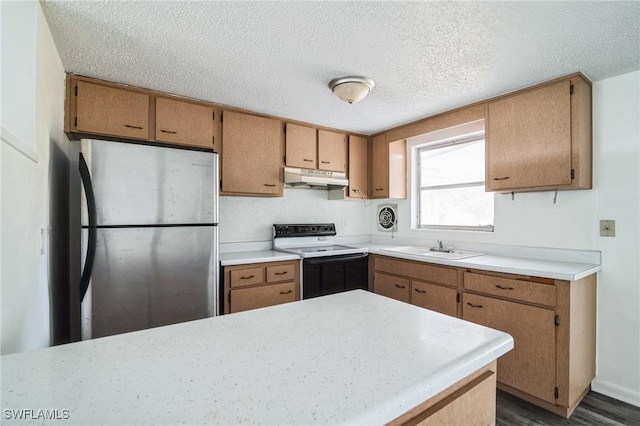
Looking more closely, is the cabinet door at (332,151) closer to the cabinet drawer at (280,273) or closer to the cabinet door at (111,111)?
the cabinet drawer at (280,273)

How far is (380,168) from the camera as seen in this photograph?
11.6ft

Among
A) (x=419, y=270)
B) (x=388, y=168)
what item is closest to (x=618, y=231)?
(x=419, y=270)

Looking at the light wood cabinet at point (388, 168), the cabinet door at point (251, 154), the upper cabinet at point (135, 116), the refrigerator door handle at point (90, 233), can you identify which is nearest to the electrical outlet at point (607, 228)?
the light wood cabinet at point (388, 168)

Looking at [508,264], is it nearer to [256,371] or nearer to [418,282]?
[418,282]

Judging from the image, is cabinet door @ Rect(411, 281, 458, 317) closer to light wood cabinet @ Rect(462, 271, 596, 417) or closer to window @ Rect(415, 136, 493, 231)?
light wood cabinet @ Rect(462, 271, 596, 417)

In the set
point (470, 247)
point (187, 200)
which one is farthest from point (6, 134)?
point (470, 247)

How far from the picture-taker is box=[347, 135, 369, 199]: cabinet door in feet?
11.6

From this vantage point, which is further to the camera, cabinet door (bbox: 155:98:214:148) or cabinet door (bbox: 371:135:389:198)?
cabinet door (bbox: 371:135:389:198)

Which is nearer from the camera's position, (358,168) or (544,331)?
(544,331)

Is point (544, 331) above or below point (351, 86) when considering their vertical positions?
below

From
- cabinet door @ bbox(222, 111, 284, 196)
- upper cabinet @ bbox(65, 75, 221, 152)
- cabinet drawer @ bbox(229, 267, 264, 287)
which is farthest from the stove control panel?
upper cabinet @ bbox(65, 75, 221, 152)

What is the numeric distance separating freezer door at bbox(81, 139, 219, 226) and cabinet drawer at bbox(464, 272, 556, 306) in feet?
6.51

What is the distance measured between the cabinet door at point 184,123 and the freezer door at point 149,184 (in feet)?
1.56

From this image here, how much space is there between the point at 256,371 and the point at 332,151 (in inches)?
115
